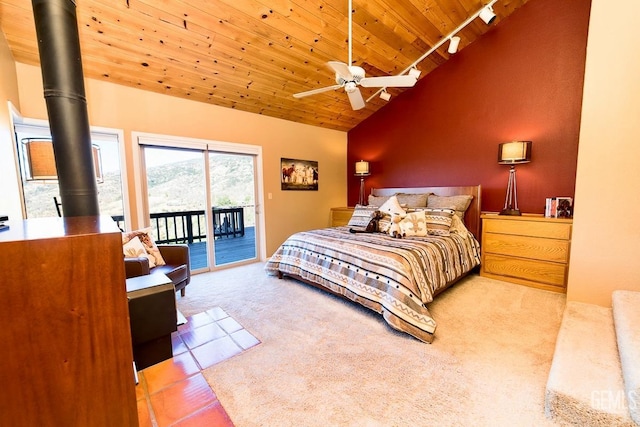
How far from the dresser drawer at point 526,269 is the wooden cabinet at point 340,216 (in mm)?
2317

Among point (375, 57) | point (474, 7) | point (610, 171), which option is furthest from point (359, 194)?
point (610, 171)

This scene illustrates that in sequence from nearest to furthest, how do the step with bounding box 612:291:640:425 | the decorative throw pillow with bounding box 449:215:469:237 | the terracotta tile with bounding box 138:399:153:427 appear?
the step with bounding box 612:291:640:425 < the terracotta tile with bounding box 138:399:153:427 < the decorative throw pillow with bounding box 449:215:469:237

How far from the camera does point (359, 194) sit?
552 cm

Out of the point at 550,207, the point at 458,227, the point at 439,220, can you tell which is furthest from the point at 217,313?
the point at 550,207

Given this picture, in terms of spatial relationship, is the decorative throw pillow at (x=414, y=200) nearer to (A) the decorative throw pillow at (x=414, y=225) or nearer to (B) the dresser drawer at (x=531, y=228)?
(A) the decorative throw pillow at (x=414, y=225)

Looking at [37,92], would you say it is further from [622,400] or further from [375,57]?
[622,400]

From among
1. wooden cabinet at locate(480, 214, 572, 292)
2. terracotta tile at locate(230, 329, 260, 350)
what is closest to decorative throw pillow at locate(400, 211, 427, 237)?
wooden cabinet at locate(480, 214, 572, 292)

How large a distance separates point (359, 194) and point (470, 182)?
2.08 m

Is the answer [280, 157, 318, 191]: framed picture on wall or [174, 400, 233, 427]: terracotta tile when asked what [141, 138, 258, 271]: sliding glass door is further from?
[174, 400, 233, 427]: terracotta tile

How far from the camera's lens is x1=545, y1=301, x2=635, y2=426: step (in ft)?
4.03

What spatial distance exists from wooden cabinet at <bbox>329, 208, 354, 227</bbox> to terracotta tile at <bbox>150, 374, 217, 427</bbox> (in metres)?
3.72

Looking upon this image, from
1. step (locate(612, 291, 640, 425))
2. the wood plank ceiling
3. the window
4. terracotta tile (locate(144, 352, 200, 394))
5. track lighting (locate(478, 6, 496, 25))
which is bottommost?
terracotta tile (locate(144, 352, 200, 394))

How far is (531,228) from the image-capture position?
304 cm

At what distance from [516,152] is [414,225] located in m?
1.57
